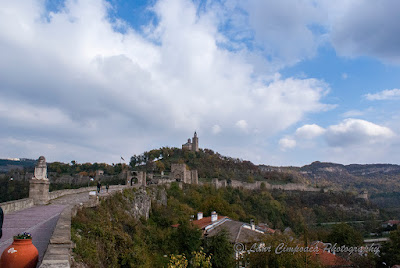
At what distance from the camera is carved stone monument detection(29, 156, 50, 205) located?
14.5 metres

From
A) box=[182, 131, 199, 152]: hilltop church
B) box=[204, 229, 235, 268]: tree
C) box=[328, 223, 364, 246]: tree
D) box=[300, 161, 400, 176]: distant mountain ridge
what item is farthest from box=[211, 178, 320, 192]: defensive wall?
box=[300, 161, 400, 176]: distant mountain ridge

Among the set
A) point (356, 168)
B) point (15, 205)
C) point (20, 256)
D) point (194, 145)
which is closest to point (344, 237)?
point (15, 205)

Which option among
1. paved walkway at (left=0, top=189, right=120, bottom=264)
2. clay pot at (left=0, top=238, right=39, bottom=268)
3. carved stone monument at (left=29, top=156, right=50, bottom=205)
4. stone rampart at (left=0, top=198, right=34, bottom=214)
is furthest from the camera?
carved stone monument at (left=29, top=156, right=50, bottom=205)

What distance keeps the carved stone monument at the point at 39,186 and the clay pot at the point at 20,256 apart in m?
10.8

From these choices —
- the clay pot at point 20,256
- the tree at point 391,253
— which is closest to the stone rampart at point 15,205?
the clay pot at point 20,256

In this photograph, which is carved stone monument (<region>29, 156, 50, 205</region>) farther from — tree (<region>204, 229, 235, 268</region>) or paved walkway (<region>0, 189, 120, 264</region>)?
tree (<region>204, 229, 235, 268</region>)

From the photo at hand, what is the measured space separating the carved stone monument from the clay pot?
427 inches

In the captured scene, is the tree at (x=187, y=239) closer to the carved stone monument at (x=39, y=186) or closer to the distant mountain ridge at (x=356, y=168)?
the carved stone monument at (x=39, y=186)

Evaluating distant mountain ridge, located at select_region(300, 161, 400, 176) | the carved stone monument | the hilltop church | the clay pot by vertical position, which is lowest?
the clay pot

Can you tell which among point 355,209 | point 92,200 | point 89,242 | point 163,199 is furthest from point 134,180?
point 355,209

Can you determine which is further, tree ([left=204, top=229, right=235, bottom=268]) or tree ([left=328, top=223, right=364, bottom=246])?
tree ([left=328, top=223, right=364, bottom=246])

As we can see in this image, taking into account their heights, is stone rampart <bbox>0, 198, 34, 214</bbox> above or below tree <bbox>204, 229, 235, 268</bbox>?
above

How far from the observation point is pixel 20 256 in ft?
15.7

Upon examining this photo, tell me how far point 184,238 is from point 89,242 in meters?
12.5
